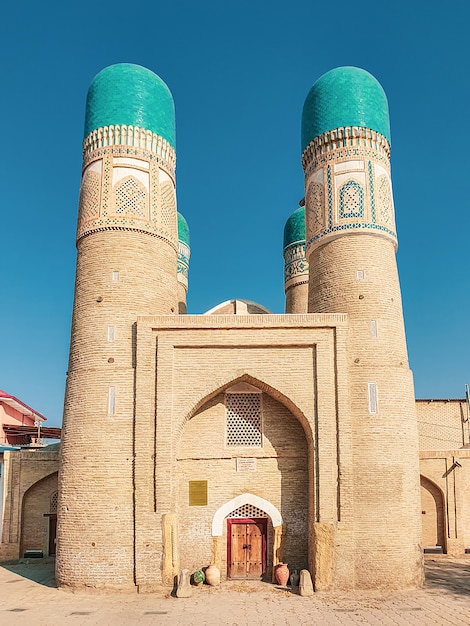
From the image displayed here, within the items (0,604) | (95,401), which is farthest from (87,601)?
(95,401)

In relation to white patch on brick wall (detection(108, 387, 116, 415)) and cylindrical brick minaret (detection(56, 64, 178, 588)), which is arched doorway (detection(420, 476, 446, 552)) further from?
white patch on brick wall (detection(108, 387, 116, 415))

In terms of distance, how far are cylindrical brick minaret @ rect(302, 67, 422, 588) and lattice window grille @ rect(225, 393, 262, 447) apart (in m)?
1.98

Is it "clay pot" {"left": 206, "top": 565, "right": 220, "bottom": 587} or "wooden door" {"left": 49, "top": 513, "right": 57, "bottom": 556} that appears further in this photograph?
"wooden door" {"left": 49, "top": 513, "right": 57, "bottom": 556}

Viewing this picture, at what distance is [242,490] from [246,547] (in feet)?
4.10

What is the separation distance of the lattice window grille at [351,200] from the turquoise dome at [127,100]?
15.2ft

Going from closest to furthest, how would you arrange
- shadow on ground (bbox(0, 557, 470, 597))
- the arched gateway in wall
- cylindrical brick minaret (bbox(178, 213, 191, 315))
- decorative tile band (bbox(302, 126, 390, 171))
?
1. shadow on ground (bbox(0, 557, 470, 597))
2. the arched gateway in wall
3. decorative tile band (bbox(302, 126, 390, 171))
4. cylindrical brick minaret (bbox(178, 213, 191, 315))

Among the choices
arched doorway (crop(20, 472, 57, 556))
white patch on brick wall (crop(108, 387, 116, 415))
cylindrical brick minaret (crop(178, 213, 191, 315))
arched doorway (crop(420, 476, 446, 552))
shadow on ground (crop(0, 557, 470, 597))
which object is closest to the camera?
shadow on ground (crop(0, 557, 470, 597))

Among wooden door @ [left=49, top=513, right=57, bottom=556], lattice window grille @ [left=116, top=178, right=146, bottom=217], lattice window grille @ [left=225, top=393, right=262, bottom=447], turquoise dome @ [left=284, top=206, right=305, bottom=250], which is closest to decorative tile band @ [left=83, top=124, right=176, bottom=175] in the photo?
lattice window grille @ [left=116, top=178, right=146, bottom=217]

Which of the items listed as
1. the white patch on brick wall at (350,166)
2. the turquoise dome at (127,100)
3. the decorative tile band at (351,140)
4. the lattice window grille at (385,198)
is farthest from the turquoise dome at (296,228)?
the turquoise dome at (127,100)

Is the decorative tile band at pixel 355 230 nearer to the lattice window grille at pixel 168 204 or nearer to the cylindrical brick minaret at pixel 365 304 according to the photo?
the cylindrical brick minaret at pixel 365 304

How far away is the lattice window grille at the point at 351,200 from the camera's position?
14500 millimetres

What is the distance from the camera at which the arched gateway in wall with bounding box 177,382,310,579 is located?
43.5 feet

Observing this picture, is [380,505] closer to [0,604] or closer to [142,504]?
[142,504]

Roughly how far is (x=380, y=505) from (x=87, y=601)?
6.10 metres
